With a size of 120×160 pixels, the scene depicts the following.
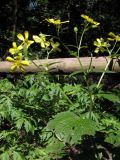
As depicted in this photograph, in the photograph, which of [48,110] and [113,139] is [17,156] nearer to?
[48,110]

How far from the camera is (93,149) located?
191cm

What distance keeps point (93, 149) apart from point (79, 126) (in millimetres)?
399

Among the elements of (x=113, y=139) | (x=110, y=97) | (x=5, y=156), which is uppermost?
(x=110, y=97)

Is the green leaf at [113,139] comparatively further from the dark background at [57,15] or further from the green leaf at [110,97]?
the dark background at [57,15]

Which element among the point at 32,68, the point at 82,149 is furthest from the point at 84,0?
the point at 82,149

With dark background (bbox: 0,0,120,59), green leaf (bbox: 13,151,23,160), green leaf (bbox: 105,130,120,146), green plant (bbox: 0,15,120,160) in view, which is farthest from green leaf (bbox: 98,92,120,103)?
dark background (bbox: 0,0,120,59)

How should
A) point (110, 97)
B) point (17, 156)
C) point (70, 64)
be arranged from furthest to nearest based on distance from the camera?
point (70, 64) < point (17, 156) < point (110, 97)

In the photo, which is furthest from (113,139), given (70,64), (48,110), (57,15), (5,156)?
(57,15)

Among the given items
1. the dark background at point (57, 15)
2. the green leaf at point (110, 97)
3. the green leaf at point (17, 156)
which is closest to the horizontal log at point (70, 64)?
the green leaf at point (110, 97)

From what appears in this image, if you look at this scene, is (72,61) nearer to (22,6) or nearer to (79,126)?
(79,126)

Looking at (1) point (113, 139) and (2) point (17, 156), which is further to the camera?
(2) point (17, 156)

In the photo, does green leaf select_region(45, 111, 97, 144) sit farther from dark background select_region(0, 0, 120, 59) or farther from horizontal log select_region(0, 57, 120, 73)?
dark background select_region(0, 0, 120, 59)

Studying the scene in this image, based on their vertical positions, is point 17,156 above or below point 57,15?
below

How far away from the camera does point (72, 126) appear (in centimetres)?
156
